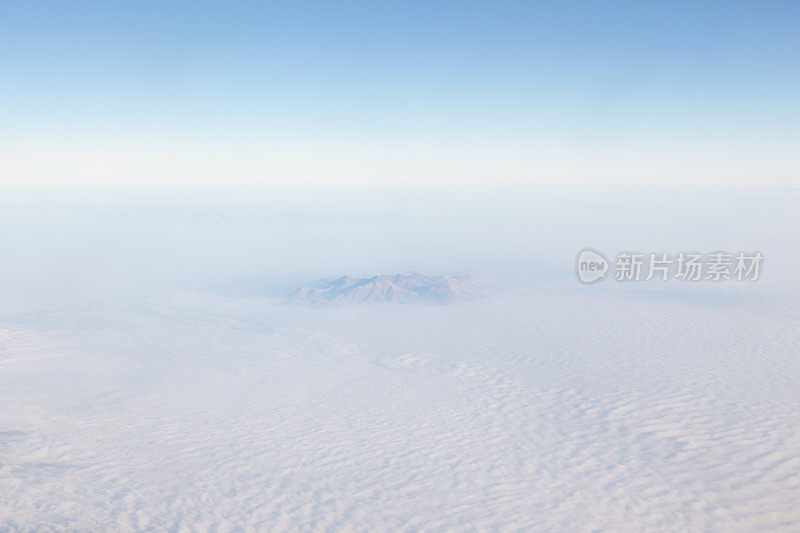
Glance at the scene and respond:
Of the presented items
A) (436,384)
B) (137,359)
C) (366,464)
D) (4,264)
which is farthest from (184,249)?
(366,464)

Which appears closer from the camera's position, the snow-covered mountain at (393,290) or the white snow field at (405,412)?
the white snow field at (405,412)

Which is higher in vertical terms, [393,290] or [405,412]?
[393,290]

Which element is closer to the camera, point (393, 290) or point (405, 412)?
point (405, 412)

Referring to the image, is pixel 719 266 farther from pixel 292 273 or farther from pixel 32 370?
pixel 292 273

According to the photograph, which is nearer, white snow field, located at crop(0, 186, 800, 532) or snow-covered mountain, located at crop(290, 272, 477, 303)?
white snow field, located at crop(0, 186, 800, 532)
